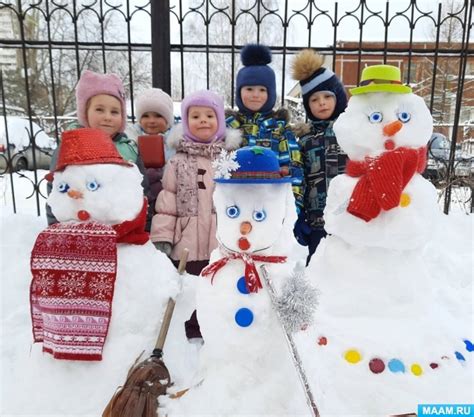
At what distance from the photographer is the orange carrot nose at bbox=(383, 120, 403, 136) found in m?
1.93

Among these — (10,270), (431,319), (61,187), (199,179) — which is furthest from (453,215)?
(10,270)

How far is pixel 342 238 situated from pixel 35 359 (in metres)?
1.65

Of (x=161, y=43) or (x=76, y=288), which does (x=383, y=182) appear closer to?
(x=76, y=288)

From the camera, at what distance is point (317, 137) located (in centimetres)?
272

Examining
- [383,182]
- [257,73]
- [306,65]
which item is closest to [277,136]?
[257,73]

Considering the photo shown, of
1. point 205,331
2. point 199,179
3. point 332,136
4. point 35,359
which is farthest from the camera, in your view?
point 332,136

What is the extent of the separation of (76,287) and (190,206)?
0.79 meters

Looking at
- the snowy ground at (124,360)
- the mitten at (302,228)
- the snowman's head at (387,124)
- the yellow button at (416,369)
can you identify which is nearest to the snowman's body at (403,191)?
the snowman's head at (387,124)

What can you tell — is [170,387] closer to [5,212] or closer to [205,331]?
[205,331]

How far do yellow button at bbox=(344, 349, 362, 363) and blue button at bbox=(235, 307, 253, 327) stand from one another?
515 millimetres

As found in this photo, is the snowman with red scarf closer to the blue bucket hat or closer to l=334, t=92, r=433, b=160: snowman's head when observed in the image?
l=334, t=92, r=433, b=160: snowman's head

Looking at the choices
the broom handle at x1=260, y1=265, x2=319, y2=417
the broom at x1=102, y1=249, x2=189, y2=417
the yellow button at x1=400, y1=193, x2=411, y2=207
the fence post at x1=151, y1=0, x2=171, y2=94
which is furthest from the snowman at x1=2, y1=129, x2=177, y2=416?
the fence post at x1=151, y1=0, x2=171, y2=94

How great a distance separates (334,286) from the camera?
6.68ft

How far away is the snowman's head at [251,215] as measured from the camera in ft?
5.53
